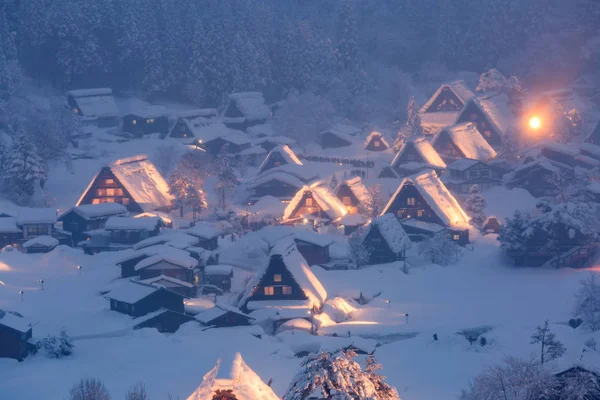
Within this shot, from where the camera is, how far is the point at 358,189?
58.6 m

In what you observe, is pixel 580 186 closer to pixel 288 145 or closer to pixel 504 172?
pixel 504 172

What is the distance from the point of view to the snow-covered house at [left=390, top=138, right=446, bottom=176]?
6600cm

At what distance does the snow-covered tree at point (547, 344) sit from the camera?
32378 mm

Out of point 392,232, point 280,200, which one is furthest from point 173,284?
point 280,200

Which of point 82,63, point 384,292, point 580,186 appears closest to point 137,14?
point 82,63

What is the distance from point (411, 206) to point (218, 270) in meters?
13.8

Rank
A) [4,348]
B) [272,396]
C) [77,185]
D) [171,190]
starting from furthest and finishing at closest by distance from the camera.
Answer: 1. [77,185]
2. [171,190]
3. [4,348]
4. [272,396]

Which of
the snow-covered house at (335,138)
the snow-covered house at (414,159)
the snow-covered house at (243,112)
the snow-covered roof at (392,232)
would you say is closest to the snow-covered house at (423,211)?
the snow-covered roof at (392,232)

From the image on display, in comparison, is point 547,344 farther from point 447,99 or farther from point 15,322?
point 447,99

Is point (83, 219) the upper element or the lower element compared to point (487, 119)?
lower

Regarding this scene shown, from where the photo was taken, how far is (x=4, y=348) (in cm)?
3553

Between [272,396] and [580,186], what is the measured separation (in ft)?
139

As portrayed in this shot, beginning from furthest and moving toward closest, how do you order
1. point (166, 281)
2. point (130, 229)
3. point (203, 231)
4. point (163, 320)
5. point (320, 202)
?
1. point (320, 202)
2. point (130, 229)
3. point (203, 231)
4. point (166, 281)
5. point (163, 320)

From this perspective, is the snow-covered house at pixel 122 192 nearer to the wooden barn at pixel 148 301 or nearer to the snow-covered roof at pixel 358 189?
the snow-covered roof at pixel 358 189
